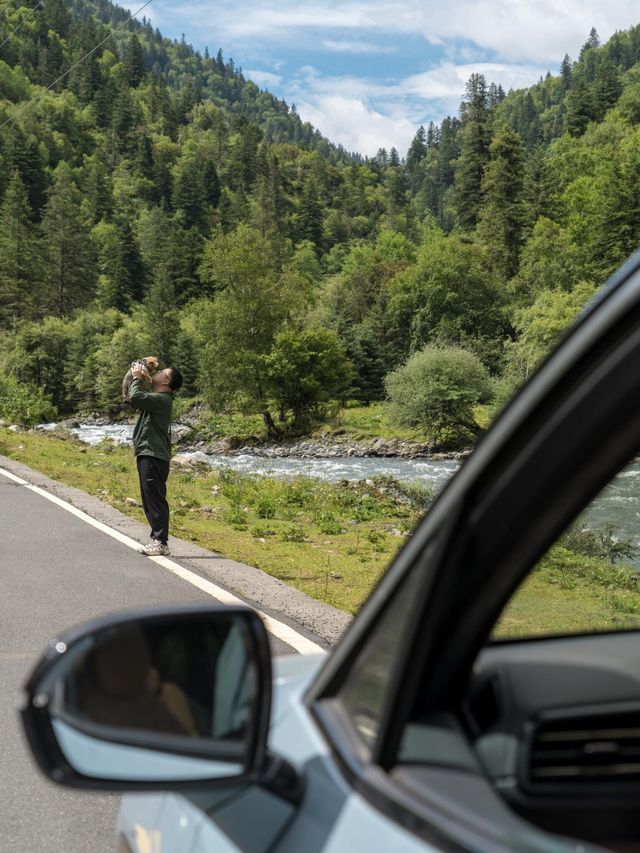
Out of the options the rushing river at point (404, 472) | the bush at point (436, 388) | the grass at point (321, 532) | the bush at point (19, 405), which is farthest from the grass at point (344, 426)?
the grass at point (321, 532)

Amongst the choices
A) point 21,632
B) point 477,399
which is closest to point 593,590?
point 21,632

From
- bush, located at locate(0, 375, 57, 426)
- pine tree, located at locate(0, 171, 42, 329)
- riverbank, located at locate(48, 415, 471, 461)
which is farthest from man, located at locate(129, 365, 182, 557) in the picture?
pine tree, located at locate(0, 171, 42, 329)

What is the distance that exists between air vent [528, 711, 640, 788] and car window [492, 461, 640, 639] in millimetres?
194

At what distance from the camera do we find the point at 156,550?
10.1 m

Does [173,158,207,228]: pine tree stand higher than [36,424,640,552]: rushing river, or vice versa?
[173,158,207,228]: pine tree

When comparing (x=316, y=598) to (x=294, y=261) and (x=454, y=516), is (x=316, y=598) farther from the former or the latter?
(x=294, y=261)

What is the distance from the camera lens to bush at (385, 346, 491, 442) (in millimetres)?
48594

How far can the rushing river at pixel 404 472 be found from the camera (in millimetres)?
1573

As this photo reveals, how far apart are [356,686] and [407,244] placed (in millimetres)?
126124

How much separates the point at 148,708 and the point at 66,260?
122m

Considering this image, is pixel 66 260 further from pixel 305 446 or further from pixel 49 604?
pixel 49 604

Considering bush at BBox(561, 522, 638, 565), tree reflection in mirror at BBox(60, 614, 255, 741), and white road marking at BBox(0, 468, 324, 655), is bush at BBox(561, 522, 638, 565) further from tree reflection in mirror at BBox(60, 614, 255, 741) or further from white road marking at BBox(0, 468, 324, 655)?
white road marking at BBox(0, 468, 324, 655)

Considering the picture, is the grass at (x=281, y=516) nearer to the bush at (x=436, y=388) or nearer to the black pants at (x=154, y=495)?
the black pants at (x=154, y=495)

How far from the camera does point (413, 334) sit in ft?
248
